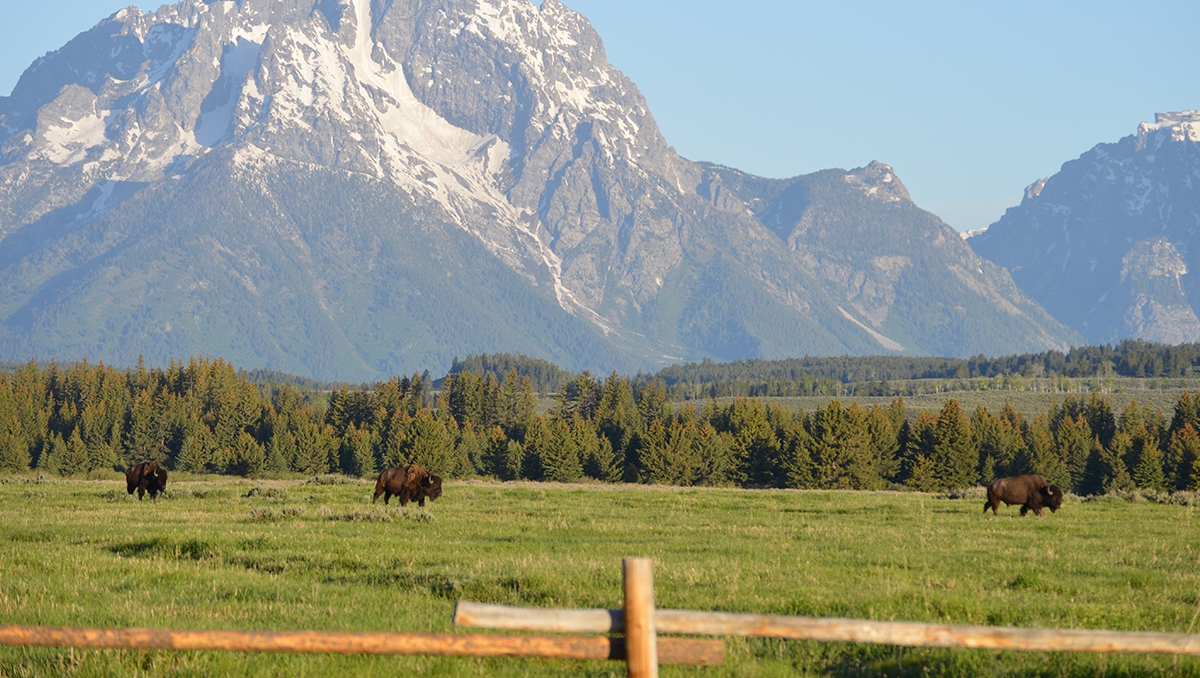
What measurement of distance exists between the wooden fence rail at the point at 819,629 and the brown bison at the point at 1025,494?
3280 centimetres

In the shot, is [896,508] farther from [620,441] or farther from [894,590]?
[620,441]

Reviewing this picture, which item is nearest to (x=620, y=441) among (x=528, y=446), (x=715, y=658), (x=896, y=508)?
(x=528, y=446)

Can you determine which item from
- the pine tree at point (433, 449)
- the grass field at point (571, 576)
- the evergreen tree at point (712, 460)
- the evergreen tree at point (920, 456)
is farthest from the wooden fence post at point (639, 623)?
the evergreen tree at point (712, 460)

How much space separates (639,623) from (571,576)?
32.7 feet

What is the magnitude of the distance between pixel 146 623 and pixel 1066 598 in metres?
14.3

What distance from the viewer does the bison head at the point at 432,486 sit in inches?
1746

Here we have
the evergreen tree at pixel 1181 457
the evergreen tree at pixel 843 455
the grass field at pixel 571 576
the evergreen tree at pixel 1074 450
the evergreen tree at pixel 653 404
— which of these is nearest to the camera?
the grass field at pixel 571 576

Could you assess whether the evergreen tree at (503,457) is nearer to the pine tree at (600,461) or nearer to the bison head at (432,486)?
the pine tree at (600,461)

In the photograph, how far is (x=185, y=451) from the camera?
13062 centimetres

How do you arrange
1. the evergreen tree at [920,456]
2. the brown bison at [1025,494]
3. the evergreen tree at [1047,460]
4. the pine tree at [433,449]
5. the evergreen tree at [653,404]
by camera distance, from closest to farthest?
the brown bison at [1025,494] → the evergreen tree at [920,456] → the evergreen tree at [1047,460] → the pine tree at [433,449] → the evergreen tree at [653,404]

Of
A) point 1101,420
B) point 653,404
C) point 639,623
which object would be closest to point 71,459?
point 653,404

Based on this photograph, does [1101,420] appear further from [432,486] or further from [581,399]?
[432,486]

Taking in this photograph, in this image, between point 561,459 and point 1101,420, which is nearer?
point 561,459

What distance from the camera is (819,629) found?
9586 mm
